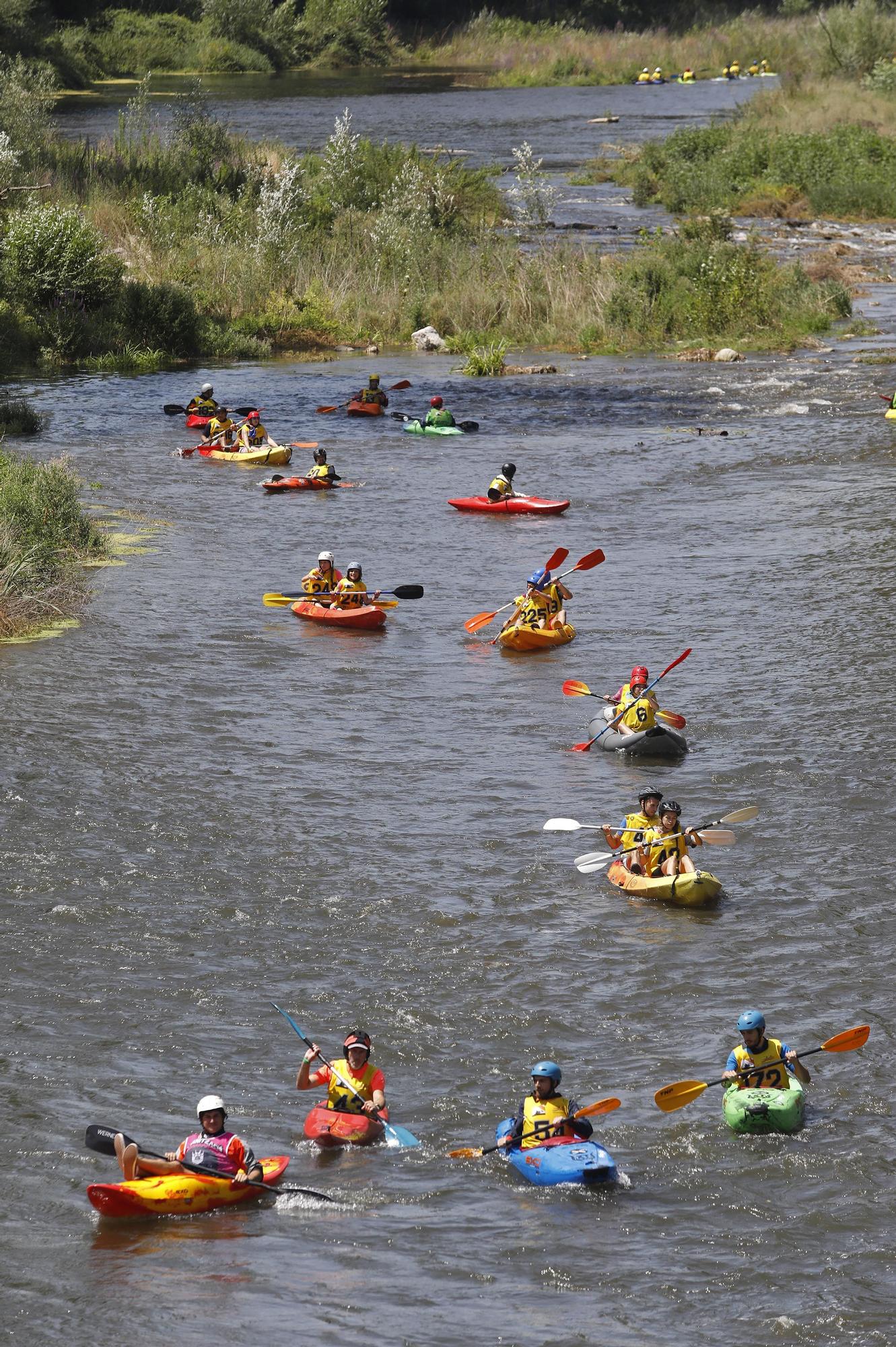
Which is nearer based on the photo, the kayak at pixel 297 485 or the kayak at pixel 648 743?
the kayak at pixel 648 743

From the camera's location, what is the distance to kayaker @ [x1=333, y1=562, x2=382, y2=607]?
22891mm

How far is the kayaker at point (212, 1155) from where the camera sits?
35.3ft

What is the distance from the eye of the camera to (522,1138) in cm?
1132

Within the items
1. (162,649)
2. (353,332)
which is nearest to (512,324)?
(353,332)

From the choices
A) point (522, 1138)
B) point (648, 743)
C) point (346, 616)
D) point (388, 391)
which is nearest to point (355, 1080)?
point (522, 1138)

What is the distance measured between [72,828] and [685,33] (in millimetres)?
101115

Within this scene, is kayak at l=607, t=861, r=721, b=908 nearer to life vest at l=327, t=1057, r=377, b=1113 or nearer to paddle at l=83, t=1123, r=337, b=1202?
life vest at l=327, t=1057, r=377, b=1113

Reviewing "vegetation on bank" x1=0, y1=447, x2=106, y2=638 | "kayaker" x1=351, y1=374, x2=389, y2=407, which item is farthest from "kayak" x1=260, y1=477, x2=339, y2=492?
"kayaker" x1=351, y1=374, x2=389, y2=407

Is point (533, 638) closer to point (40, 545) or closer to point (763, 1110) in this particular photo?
point (40, 545)

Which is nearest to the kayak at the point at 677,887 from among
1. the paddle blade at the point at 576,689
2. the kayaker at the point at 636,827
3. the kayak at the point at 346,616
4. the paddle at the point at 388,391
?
the kayaker at the point at 636,827

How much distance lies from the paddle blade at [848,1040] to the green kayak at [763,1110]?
45 cm

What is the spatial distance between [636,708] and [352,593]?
576 centimetres

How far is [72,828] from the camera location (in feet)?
53.9

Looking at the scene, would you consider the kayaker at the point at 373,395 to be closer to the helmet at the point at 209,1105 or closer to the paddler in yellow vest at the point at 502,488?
the paddler in yellow vest at the point at 502,488
